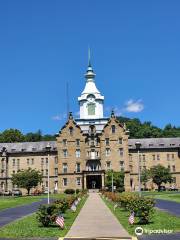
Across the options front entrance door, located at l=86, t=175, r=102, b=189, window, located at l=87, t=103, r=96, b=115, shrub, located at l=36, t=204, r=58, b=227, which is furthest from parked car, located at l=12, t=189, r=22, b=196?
shrub, located at l=36, t=204, r=58, b=227

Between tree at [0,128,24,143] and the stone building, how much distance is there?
22.4 metres

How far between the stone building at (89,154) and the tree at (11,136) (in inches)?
881

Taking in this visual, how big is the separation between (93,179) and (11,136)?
137 feet

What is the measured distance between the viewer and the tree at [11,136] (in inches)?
5290

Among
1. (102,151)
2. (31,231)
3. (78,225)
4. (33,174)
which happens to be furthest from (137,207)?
(102,151)

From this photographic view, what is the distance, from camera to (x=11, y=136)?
135m

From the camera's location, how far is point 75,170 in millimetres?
101250

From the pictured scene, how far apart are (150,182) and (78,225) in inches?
3206

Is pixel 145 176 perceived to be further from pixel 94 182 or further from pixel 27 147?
pixel 27 147

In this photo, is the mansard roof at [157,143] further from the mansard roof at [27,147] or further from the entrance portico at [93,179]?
the mansard roof at [27,147]

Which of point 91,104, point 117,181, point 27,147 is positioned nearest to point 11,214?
point 117,181

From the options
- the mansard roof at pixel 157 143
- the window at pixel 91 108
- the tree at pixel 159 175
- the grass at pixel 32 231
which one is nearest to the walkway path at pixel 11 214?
the grass at pixel 32 231

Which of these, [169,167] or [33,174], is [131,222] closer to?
[33,174]

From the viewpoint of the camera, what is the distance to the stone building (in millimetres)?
101188
